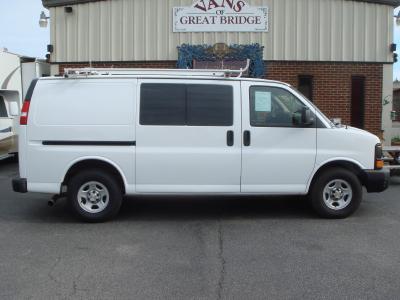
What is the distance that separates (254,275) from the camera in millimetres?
5102

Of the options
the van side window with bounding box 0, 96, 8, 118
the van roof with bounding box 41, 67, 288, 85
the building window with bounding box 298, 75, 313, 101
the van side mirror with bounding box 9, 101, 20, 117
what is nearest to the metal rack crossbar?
the van roof with bounding box 41, 67, 288, 85

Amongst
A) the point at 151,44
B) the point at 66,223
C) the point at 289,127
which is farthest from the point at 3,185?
the point at 289,127

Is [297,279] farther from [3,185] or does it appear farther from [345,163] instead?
[3,185]

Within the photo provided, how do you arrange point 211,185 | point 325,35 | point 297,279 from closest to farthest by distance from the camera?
point 297,279
point 211,185
point 325,35

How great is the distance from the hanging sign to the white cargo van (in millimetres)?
6514

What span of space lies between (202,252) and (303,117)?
2.46 m

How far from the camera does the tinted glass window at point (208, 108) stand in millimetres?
7289

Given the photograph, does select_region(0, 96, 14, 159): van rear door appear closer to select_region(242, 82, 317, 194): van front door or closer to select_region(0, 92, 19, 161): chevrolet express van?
select_region(0, 92, 19, 161): chevrolet express van

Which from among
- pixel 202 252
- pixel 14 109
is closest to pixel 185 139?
pixel 202 252

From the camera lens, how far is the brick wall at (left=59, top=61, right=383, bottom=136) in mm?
13680

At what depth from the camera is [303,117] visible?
723cm

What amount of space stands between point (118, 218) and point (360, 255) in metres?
3.45

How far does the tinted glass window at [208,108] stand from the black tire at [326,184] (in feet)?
4.92

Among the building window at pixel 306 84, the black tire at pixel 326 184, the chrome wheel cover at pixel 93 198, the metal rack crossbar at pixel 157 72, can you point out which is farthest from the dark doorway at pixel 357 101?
the chrome wheel cover at pixel 93 198
